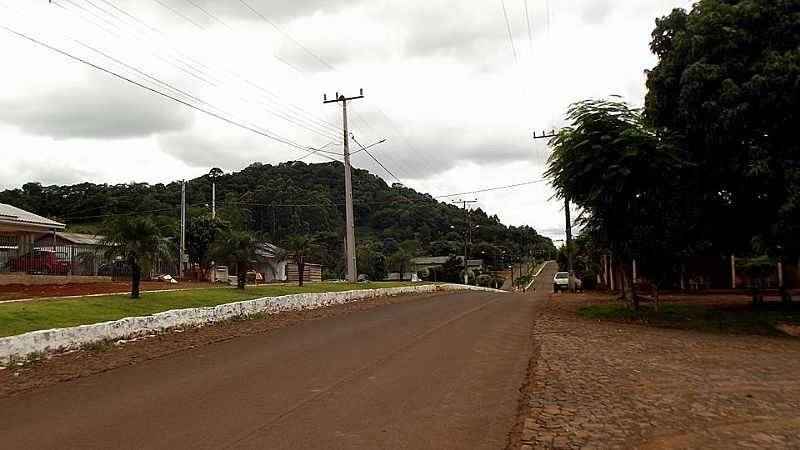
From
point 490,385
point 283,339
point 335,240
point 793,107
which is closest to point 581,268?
point 335,240

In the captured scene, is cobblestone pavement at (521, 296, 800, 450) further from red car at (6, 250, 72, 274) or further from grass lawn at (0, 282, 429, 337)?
red car at (6, 250, 72, 274)

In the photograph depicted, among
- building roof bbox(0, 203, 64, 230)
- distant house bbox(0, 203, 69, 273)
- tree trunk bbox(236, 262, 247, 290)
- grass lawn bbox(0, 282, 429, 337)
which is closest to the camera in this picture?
grass lawn bbox(0, 282, 429, 337)

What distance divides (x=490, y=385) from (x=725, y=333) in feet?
39.7

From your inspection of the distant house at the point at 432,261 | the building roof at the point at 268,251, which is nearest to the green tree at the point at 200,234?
the building roof at the point at 268,251

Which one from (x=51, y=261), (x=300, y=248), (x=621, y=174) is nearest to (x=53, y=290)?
(x=51, y=261)

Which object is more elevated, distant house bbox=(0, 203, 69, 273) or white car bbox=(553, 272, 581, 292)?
distant house bbox=(0, 203, 69, 273)

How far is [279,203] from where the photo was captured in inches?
2630

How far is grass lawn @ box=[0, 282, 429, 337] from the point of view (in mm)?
13812

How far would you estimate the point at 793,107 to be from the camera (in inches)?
729

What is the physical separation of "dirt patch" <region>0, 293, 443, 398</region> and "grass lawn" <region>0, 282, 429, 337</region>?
0.90 metres

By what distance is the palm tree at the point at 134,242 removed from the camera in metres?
19.5

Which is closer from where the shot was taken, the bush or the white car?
the white car

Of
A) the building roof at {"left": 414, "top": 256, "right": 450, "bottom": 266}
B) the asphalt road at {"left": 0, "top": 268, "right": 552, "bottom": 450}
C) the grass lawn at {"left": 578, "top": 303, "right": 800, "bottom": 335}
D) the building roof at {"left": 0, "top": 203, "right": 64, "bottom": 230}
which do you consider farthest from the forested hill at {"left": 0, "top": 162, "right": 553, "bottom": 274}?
the asphalt road at {"left": 0, "top": 268, "right": 552, "bottom": 450}

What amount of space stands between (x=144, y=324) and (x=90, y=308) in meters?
1.67
